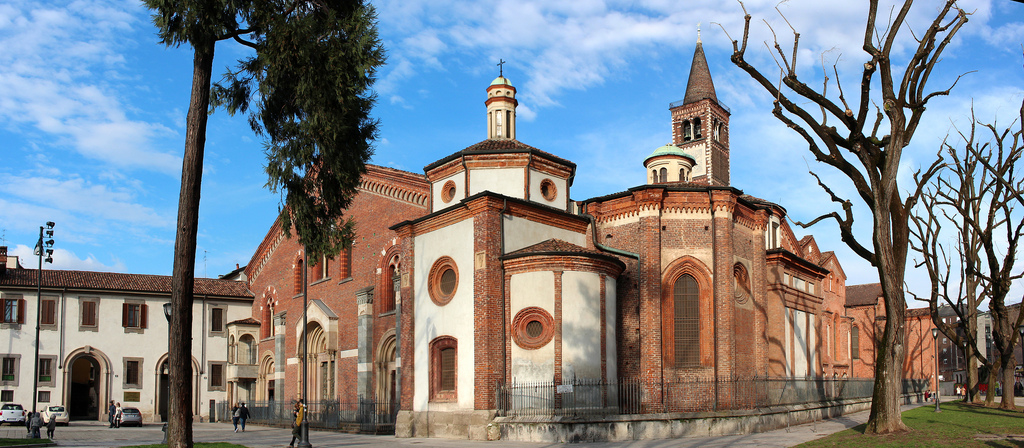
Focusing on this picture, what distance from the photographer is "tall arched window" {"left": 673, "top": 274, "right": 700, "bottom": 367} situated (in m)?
24.6

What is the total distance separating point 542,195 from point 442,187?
3337 millimetres

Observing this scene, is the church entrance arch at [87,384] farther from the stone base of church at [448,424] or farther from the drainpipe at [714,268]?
the drainpipe at [714,268]

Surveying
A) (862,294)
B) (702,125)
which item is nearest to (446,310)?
(862,294)

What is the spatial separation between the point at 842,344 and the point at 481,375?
23.5m

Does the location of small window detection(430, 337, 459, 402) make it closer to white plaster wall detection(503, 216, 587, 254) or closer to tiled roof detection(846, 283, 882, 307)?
white plaster wall detection(503, 216, 587, 254)

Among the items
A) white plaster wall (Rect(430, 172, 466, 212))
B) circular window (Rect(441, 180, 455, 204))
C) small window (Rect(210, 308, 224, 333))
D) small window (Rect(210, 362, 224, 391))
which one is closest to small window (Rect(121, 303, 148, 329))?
small window (Rect(210, 308, 224, 333))

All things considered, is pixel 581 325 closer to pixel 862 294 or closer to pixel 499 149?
pixel 499 149

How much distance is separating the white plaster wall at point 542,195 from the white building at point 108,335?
22.7m

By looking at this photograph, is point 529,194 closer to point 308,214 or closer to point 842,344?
point 308,214

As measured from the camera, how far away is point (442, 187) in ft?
86.1

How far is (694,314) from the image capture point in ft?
81.6

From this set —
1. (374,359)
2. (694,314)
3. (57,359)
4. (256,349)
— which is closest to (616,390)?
(694,314)

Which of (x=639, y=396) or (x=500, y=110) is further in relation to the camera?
(x=500, y=110)

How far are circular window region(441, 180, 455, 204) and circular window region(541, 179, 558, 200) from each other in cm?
291
